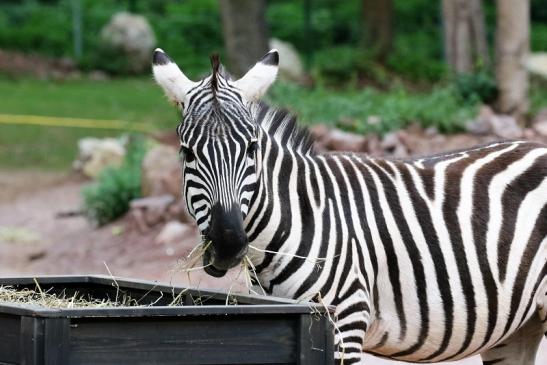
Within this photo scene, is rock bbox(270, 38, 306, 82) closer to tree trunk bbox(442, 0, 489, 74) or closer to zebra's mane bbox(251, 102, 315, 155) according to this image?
tree trunk bbox(442, 0, 489, 74)

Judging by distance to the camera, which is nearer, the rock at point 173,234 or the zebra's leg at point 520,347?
the zebra's leg at point 520,347

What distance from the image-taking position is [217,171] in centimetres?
462

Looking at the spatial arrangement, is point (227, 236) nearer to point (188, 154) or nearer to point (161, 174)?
point (188, 154)

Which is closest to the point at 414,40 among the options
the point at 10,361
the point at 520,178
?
the point at 520,178

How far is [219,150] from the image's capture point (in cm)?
464

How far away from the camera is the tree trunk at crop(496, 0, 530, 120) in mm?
13305

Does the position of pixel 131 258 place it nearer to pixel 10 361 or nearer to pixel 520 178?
pixel 520 178

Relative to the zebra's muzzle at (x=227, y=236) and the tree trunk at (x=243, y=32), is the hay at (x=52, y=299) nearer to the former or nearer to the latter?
the zebra's muzzle at (x=227, y=236)

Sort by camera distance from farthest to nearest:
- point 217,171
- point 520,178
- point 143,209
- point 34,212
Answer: point 34,212
point 143,209
point 520,178
point 217,171

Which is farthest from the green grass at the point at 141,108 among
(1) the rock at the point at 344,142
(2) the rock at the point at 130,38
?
(2) the rock at the point at 130,38

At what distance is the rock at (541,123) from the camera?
41.3 ft

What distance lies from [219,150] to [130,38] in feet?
75.6

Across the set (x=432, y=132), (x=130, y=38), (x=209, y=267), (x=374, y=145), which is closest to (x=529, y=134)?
(x=432, y=132)

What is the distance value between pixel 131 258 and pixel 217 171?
24.5 ft
